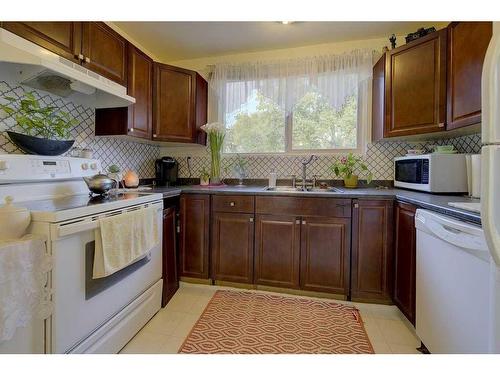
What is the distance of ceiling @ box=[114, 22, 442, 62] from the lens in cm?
223

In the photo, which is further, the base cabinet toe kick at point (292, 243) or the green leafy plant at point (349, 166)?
the green leafy plant at point (349, 166)

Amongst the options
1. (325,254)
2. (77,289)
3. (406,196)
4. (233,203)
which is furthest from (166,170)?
(406,196)

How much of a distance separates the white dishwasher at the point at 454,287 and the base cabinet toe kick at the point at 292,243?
1.45 feet

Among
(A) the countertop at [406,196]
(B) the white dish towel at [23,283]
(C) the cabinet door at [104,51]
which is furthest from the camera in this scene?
(C) the cabinet door at [104,51]

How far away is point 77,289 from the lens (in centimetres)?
115

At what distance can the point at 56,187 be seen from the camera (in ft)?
5.07

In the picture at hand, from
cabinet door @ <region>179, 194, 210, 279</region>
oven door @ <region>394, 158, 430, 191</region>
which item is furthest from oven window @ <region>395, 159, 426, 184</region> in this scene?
cabinet door @ <region>179, 194, 210, 279</region>

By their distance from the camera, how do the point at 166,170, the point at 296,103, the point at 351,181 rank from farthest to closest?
the point at 166,170 → the point at 296,103 → the point at 351,181

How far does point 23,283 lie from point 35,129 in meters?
1.05

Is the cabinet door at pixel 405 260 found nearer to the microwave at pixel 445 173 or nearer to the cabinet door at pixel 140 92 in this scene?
the microwave at pixel 445 173

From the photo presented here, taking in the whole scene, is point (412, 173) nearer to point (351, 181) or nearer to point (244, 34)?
point (351, 181)

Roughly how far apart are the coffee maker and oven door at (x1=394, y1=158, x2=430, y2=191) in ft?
7.32

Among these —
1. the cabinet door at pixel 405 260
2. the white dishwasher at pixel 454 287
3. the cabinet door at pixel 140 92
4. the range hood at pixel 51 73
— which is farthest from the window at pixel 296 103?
the white dishwasher at pixel 454 287

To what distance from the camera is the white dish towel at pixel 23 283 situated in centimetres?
88
